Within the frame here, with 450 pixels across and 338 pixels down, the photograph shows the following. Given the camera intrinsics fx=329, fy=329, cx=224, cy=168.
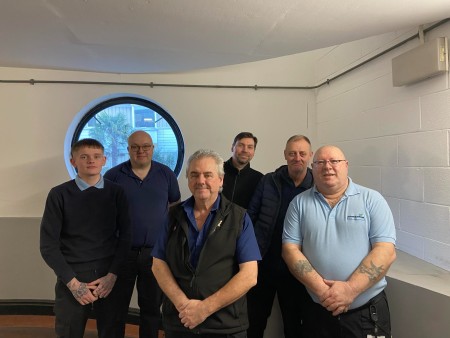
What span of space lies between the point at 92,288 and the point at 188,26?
4.98ft

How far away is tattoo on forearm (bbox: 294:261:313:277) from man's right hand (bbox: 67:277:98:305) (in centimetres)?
116

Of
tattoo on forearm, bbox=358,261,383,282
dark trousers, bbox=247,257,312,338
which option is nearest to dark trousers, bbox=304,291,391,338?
tattoo on forearm, bbox=358,261,383,282

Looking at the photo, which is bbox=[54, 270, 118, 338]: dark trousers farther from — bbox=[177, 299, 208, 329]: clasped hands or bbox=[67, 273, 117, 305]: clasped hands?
bbox=[177, 299, 208, 329]: clasped hands

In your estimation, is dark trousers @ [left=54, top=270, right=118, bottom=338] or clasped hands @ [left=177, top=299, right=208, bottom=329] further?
dark trousers @ [left=54, top=270, right=118, bottom=338]

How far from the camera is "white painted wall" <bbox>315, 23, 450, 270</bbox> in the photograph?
179cm

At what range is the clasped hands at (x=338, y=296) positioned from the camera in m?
1.40

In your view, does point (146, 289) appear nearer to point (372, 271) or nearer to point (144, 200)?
point (144, 200)

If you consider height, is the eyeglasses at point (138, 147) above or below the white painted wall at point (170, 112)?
below

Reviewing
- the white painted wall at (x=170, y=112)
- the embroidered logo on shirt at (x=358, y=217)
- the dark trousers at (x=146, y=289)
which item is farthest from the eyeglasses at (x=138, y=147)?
the embroidered logo on shirt at (x=358, y=217)

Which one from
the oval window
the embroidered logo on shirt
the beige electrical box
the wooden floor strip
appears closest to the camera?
the embroidered logo on shirt

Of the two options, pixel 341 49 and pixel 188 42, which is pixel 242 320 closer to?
pixel 188 42

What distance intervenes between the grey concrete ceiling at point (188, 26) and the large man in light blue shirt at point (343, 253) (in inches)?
25.3

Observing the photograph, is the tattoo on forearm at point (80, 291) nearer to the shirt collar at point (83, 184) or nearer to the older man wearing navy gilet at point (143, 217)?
the older man wearing navy gilet at point (143, 217)

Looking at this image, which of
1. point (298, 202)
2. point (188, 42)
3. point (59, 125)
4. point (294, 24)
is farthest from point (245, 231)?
point (59, 125)
